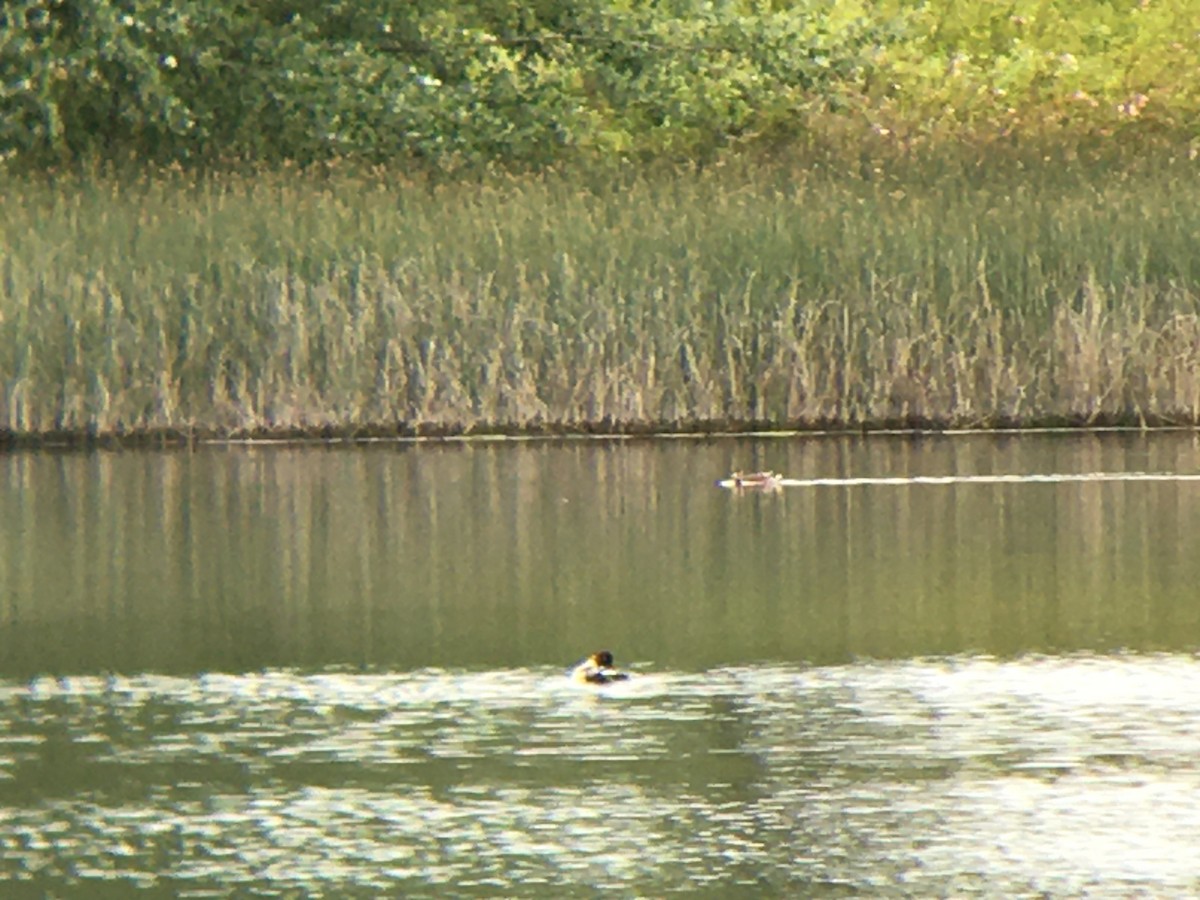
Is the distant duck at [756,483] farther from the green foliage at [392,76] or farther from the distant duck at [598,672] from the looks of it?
the green foliage at [392,76]

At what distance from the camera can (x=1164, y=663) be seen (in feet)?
27.9

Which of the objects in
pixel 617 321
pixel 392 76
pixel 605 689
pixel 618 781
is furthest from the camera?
pixel 392 76

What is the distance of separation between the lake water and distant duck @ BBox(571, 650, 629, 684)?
0.08m

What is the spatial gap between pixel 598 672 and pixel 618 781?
4.74 feet

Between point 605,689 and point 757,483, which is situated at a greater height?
point 757,483

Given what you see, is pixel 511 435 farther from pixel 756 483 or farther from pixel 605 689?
pixel 605 689

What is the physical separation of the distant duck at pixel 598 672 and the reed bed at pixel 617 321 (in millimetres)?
8811

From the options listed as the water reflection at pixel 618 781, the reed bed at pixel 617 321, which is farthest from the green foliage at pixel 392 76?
the water reflection at pixel 618 781

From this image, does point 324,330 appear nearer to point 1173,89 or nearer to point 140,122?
point 140,122

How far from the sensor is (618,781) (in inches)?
270

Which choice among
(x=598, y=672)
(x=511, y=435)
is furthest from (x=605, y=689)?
(x=511, y=435)

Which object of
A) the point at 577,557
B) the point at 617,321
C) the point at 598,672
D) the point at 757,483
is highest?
the point at 617,321

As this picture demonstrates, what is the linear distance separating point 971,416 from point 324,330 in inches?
136

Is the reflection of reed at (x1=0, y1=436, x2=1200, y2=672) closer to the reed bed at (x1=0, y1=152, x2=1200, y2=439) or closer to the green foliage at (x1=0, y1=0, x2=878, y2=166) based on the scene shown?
the reed bed at (x1=0, y1=152, x2=1200, y2=439)
